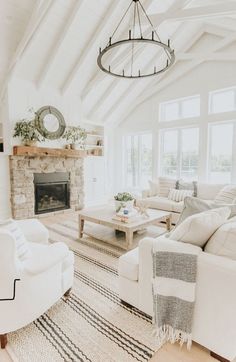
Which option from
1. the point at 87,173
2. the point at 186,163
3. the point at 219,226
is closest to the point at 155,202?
the point at 186,163

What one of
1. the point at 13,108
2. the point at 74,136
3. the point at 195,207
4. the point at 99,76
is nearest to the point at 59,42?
the point at 99,76

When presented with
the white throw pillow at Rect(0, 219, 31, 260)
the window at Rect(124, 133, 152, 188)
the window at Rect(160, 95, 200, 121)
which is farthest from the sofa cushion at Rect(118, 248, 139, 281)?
the window at Rect(124, 133, 152, 188)

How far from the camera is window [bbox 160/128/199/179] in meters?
5.87

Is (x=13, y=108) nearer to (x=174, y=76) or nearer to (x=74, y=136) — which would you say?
(x=74, y=136)

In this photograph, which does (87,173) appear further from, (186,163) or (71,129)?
(186,163)

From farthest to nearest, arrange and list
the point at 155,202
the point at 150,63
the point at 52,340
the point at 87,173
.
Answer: the point at 87,173, the point at 150,63, the point at 155,202, the point at 52,340

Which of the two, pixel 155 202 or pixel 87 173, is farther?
pixel 87 173

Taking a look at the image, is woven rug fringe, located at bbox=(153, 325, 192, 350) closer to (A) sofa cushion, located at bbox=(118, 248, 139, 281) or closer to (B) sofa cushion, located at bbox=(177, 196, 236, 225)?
(A) sofa cushion, located at bbox=(118, 248, 139, 281)

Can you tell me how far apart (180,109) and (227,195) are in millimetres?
3001

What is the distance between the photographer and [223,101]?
5.31 meters

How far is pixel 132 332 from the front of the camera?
1.68 m

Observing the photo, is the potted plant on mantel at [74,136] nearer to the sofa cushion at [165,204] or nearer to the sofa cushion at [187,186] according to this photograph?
the sofa cushion at [165,204]

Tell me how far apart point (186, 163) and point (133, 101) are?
2555mm

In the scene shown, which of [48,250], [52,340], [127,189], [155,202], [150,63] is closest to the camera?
[52,340]
